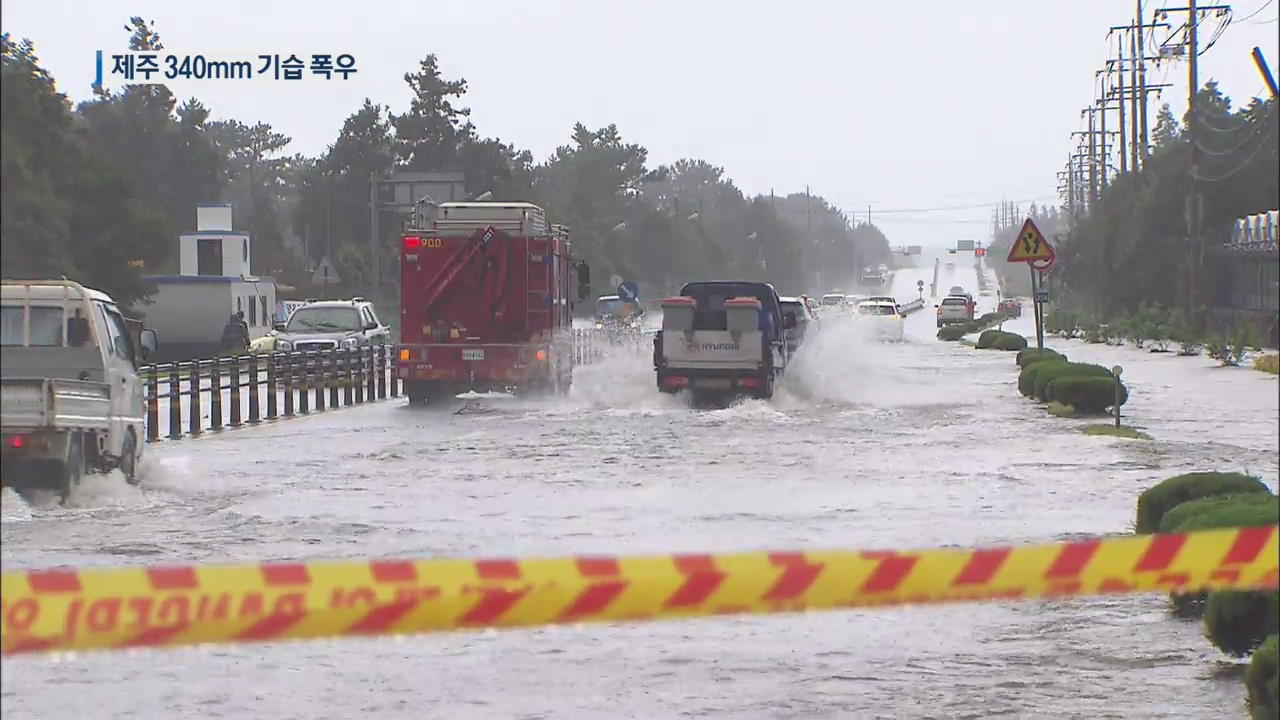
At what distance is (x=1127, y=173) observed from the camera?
78812 mm

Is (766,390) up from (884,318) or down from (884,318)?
down

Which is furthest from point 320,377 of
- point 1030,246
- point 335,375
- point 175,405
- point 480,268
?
point 1030,246

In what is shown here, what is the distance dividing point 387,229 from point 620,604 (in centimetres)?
9026

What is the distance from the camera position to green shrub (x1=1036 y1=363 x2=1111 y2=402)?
103ft

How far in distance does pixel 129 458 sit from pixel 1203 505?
10.3m

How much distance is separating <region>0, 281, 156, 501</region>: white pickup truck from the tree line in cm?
42

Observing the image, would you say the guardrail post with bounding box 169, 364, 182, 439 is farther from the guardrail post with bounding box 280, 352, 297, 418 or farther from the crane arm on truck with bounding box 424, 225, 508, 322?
the crane arm on truck with bounding box 424, 225, 508, 322

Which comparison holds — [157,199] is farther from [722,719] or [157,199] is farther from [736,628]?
[722,719]

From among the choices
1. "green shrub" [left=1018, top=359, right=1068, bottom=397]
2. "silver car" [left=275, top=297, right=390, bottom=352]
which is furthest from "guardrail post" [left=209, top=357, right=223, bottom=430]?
"green shrub" [left=1018, top=359, right=1068, bottom=397]

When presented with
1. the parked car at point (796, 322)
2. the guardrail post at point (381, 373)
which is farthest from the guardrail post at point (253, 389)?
the parked car at point (796, 322)

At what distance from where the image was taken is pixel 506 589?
3.80 m

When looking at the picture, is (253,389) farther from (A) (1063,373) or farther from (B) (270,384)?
(A) (1063,373)

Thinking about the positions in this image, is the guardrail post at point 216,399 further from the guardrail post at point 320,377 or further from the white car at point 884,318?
the white car at point 884,318

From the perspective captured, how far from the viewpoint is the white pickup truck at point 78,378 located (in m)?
6.27
